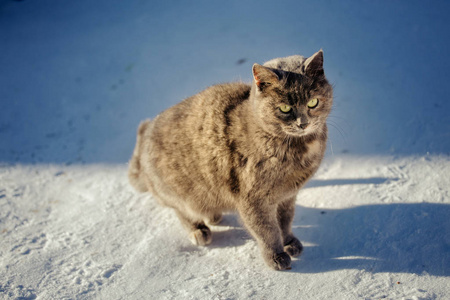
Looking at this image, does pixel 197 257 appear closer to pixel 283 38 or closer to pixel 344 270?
pixel 344 270

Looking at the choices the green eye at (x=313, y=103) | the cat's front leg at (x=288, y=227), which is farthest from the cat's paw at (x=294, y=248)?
the green eye at (x=313, y=103)

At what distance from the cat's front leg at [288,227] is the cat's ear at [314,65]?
1.99ft

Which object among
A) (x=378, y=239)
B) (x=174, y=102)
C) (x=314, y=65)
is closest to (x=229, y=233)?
(x=378, y=239)

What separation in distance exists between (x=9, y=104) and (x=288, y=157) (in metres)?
2.30

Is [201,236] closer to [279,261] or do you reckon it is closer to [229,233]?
[229,233]

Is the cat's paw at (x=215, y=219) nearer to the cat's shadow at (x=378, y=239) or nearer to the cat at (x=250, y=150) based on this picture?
the cat at (x=250, y=150)

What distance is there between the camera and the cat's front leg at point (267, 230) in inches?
66.3

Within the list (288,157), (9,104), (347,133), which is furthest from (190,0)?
(288,157)

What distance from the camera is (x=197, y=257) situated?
6.13 feet

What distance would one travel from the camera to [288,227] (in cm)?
190

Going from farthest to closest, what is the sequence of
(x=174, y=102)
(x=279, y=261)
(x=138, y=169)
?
(x=174, y=102) → (x=138, y=169) → (x=279, y=261)

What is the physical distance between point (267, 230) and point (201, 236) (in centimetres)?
36

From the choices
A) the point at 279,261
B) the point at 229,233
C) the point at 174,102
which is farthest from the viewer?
the point at 174,102

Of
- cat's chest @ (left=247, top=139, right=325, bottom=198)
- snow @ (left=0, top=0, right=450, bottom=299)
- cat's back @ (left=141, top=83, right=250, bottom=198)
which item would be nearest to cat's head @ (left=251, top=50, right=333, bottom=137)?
cat's chest @ (left=247, top=139, right=325, bottom=198)
